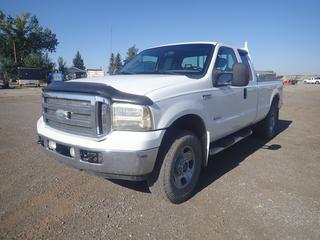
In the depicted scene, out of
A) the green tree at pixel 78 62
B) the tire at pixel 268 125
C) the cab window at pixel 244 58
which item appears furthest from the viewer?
the green tree at pixel 78 62

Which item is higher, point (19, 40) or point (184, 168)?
point (19, 40)

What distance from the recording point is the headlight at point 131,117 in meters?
2.61

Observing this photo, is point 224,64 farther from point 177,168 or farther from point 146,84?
point 177,168

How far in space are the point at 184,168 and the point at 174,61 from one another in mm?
1742

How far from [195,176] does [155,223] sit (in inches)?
36.2

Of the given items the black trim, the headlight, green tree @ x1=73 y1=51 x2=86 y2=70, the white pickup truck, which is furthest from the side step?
green tree @ x1=73 y1=51 x2=86 y2=70

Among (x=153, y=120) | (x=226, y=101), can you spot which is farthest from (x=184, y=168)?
(x=226, y=101)

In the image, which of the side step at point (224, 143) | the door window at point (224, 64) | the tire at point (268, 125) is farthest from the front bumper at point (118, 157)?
the tire at point (268, 125)

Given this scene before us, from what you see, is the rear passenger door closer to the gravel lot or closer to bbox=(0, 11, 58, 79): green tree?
the gravel lot

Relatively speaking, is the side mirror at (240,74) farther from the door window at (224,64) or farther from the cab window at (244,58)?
the cab window at (244,58)

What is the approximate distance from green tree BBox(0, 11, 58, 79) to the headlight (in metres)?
53.3

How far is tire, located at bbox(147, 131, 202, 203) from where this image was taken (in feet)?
9.68

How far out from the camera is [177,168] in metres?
3.17

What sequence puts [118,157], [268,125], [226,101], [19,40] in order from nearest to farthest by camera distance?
[118,157] → [226,101] → [268,125] → [19,40]
